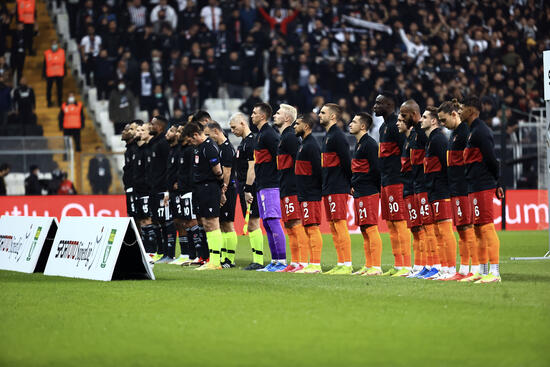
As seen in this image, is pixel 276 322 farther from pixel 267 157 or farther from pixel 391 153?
pixel 267 157

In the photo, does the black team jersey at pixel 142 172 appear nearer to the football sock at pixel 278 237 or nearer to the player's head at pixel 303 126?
the football sock at pixel 278 237

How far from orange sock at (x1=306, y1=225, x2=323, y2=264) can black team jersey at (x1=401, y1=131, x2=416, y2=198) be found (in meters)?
1.60

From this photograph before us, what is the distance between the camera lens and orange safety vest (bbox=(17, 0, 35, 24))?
29.0 meters

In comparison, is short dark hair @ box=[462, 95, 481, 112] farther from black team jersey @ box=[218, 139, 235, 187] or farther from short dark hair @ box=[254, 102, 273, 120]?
black team jersey @ box=[218, 139, 235, 187]

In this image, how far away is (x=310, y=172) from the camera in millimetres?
13797

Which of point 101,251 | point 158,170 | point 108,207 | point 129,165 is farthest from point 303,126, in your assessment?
point 108,207

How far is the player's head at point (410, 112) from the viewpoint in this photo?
41.6 ft

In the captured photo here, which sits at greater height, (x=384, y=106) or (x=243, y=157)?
(x=384, y=106)

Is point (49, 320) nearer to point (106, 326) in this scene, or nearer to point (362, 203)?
point (106, 326)

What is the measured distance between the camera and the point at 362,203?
13.1 metres

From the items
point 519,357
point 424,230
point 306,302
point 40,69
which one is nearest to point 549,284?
point 424,230

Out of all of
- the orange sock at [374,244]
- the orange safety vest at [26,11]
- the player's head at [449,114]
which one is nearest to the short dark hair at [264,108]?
the orange sock at [374,244]

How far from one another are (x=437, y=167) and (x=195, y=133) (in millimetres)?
4449

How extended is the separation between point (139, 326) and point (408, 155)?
5.65 meters
